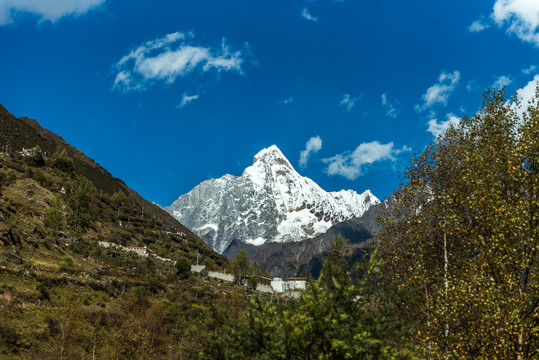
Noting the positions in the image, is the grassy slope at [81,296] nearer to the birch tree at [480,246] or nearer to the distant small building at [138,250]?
the distant small building at [138,250]

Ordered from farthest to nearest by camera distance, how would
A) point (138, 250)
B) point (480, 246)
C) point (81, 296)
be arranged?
point (138, 250) < point (81, 296) < point (480, 246)

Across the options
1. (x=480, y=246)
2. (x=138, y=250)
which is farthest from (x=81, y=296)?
(x=138, y=250)

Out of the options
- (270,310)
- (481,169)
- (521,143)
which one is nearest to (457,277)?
(481,169)

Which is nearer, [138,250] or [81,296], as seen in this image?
[81,296]

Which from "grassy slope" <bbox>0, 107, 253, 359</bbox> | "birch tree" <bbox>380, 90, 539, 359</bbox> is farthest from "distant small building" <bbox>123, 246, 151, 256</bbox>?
"birch tree" <bbox>380, 90, 539, 359</bbox>

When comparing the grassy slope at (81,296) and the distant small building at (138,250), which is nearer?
the grassy slope at (81,296)

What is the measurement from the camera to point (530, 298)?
541 inches

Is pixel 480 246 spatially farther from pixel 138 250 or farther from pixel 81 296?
pixel 138 250

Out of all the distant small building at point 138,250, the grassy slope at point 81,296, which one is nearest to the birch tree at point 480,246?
the grassy slope at point 81,296

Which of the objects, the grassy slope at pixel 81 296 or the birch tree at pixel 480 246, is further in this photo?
the grassy slope at pixel 81 296

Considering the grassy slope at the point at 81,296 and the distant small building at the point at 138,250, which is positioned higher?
the distant small building at the point at 138,250

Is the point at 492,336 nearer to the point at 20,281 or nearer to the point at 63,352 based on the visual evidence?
the point at 63,352

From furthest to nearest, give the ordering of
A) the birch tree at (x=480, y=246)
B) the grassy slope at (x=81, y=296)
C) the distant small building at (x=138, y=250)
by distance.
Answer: the distant small building at (x=138, y=250)
the grassy slope at (x=81, y=296)
the birch tree at (x=480, y=246)

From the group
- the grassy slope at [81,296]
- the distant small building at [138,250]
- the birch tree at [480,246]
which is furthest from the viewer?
the distant small building at [138,250]
